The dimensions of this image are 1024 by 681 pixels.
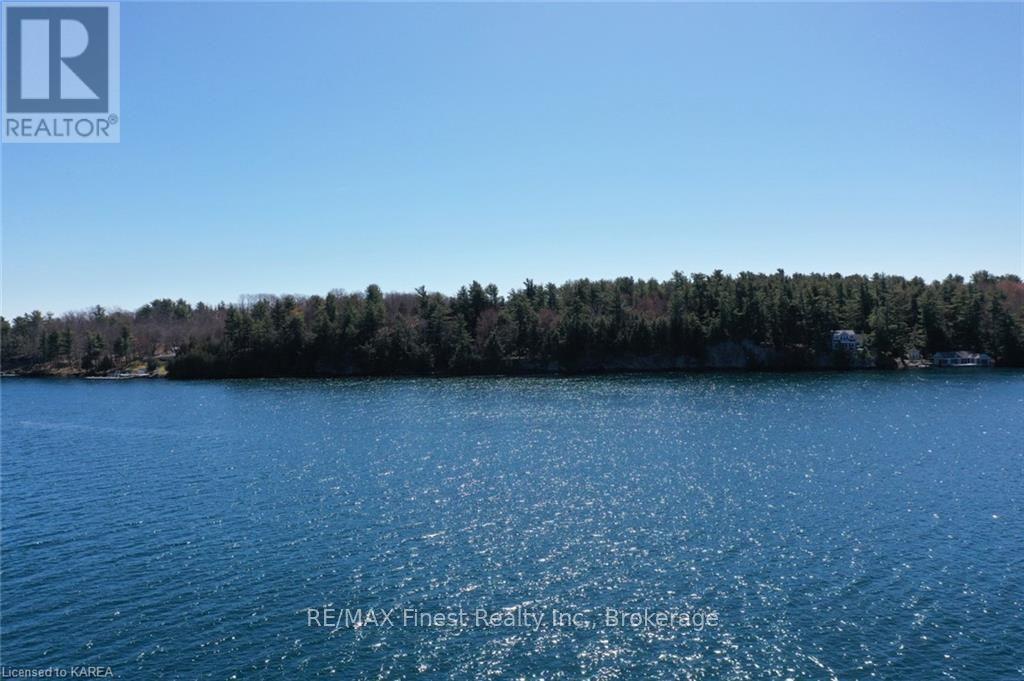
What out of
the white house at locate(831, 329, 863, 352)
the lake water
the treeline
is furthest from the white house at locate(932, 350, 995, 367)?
the lake water

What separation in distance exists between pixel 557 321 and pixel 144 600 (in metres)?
131

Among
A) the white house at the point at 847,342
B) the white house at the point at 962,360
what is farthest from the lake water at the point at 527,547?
the white house at the point at 962,360

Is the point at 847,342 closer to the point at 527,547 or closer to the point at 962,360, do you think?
the point at 962,360

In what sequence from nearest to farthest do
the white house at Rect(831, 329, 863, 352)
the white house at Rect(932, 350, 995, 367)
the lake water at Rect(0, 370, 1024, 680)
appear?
1. the lake water at Rect(0, 370, 1024, 680)
2. the white house at Rect(831, 329, 863, 352)
3. the white house at Rect(932, 350, 995, 367)

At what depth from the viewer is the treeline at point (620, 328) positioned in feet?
489

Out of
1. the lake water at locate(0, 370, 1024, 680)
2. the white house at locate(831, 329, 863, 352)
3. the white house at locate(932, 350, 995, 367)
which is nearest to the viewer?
the lake water at locate(0, 370, 1024, 680)

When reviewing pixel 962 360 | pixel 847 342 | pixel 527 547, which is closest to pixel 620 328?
pixel 847 342

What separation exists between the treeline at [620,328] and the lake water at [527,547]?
239 ft

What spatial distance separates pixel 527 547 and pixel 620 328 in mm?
120787

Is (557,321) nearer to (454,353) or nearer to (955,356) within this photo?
(454,353)

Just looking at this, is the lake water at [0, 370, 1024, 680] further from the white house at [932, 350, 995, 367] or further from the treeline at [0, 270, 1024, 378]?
the white house at [932, 350, 995, 367]

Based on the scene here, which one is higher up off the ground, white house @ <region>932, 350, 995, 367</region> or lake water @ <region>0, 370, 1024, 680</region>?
white house @ <region>932, 350, 995, 367</region>

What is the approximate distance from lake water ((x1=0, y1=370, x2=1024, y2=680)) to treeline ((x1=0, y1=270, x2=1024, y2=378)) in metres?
72.8

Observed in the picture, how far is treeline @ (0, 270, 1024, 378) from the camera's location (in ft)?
489
